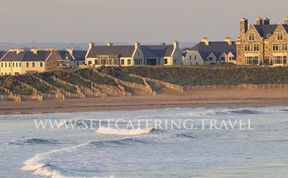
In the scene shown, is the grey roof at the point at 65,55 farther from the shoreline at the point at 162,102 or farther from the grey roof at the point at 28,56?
the shoreline at the point at 162,102

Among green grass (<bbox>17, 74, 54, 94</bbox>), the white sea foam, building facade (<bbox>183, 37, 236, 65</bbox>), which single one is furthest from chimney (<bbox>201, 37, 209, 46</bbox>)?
the white sea foam

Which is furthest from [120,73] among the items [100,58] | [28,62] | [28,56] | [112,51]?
[28,56]

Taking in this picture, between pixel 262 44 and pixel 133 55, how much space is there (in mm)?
12930

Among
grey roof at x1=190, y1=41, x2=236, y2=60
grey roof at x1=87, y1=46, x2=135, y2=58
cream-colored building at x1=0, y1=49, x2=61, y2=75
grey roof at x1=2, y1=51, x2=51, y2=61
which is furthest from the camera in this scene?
grey roof at x1=190, y1=41, x2=236, y2=60

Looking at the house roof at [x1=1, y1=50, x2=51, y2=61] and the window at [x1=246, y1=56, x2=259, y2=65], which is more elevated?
the house roof at [x1=1, y1=50, x2=51, y2=61]

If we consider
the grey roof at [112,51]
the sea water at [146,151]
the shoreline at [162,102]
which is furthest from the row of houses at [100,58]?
the sea water at [146,151]

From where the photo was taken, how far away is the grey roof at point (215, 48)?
98262 mm

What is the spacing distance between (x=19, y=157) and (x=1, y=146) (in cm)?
401

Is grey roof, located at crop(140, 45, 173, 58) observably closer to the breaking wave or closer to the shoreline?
the shoreline

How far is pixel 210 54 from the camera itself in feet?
323

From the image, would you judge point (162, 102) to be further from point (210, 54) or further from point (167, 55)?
point (210, 54)

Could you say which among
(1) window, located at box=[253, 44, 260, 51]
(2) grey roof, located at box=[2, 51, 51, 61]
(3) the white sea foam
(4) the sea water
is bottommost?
(4) the sea water

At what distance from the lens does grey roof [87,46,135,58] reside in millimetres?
94938

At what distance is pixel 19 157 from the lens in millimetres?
38625
